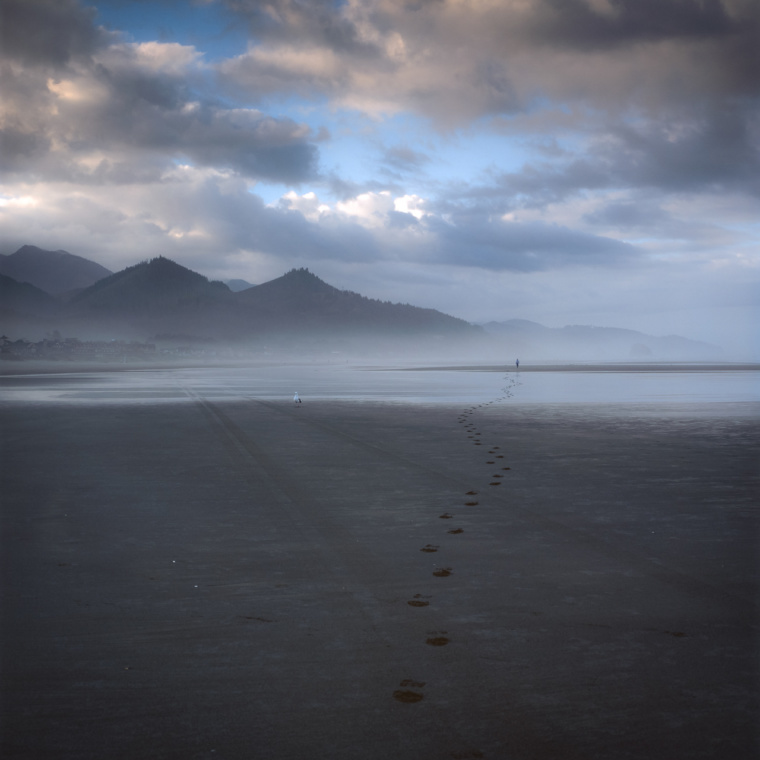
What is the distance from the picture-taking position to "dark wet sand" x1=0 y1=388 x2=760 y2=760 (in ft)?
12.6

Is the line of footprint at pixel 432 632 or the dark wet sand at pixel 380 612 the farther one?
the line of footprint at pixel 432 632

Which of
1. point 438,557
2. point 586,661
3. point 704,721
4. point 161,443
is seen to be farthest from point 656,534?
point 161,443

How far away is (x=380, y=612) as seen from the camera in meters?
5.55

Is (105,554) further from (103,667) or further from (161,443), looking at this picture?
(161,443)

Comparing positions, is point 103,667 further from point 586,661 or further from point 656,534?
point 656,534

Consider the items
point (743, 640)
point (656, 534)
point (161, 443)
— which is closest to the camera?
point (743, 640)

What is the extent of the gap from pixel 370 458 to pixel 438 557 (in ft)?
22.7

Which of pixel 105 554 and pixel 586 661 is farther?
pixel 105 554

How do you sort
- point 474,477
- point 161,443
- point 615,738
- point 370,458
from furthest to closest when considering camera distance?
point 161,443 → point 370,458 → point 474,477 → point 615,738

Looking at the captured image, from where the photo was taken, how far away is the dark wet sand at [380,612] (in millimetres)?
3852

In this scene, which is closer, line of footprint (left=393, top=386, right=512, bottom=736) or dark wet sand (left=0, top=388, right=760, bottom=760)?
dark wet sand (left=0, top=388, right=760, bottom=760)

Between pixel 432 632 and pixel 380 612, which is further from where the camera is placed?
pixel 380 612

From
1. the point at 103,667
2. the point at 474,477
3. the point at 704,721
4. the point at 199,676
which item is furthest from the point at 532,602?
the point at 474,477

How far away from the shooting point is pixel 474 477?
1192 centimetres
